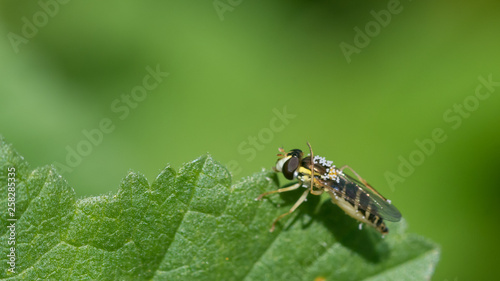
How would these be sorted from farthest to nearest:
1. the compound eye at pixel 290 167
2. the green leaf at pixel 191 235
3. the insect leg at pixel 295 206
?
1. the compound eye at pixel 290 167
2. the insect leg at pixel 295 206
3. the green leaf at pixel 191 235

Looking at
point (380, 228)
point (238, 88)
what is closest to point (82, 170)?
point (238, 88)

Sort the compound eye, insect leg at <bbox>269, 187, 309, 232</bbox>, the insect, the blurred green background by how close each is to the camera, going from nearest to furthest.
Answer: insect leg at <bbox>269, 187, 309, 232</bbox>, the insect, the compound eye, the blurred green background

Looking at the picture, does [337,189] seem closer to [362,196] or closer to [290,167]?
[362,196]

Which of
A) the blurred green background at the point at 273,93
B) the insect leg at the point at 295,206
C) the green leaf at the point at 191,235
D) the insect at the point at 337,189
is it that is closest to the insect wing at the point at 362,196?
the insect at the point at 337,189

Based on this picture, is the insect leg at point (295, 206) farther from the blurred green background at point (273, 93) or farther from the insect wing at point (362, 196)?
the blurred green background at point (273, 93)

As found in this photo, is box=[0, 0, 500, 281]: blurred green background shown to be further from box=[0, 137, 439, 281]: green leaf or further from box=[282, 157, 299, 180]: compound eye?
box=[0, 137, 439, 281]: green leaf

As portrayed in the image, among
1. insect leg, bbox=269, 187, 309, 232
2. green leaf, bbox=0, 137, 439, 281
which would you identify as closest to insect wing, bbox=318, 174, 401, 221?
green leaf, bbox=0, 137, 439, 281

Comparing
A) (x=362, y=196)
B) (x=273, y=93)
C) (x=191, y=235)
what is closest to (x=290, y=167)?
(x=362, y=196)
